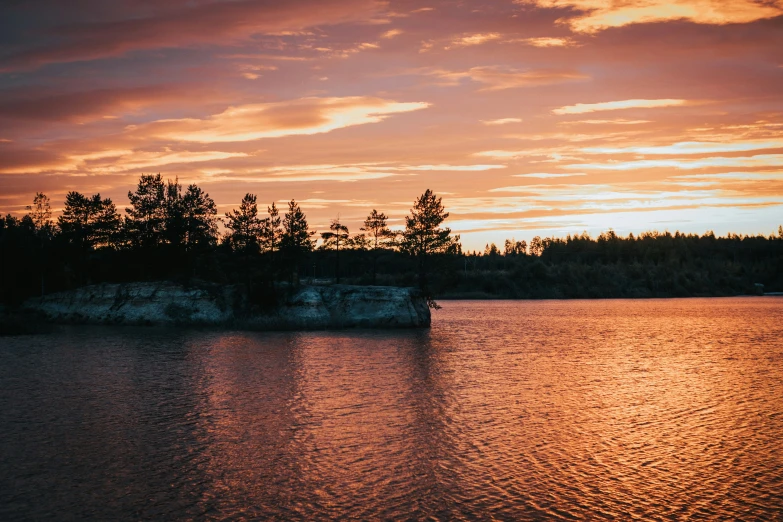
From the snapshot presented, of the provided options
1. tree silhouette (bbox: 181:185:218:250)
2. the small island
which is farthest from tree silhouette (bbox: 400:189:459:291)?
tree silhouette (bbox: 181:185:218:250)

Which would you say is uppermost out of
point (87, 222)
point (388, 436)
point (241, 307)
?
point (87, 222)

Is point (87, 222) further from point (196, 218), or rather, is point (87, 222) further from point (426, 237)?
point (426, 237)

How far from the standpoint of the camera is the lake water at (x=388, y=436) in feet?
49.2

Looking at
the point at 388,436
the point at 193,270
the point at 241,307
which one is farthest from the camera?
the point at 193,270

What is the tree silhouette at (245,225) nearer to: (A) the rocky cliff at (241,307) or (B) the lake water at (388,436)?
(A) the rocky cliff at (241,307)

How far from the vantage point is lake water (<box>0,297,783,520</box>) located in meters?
15.0

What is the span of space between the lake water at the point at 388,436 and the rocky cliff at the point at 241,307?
23.6m

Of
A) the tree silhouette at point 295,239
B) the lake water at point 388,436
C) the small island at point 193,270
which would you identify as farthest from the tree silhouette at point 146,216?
the lake water at point 388,436

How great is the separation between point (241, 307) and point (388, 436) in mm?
52905

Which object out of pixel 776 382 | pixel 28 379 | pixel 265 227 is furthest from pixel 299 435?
pixel 265 227

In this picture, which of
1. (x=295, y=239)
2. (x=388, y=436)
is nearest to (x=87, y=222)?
(x=295, y=239)

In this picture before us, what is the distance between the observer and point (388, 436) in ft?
70.1

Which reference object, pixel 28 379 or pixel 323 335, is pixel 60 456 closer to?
pixel 28 379

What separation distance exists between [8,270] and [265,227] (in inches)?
1411
